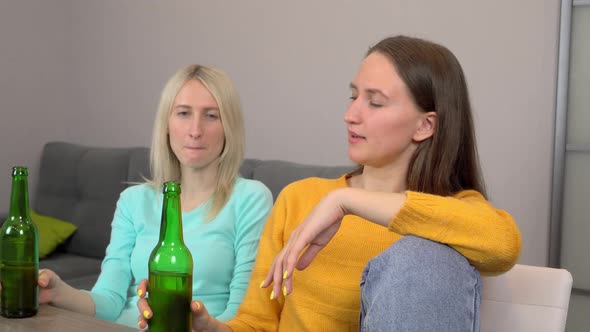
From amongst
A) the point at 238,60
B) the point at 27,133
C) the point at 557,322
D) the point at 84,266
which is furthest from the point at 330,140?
the point at 557,322

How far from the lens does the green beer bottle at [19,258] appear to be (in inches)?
50.0

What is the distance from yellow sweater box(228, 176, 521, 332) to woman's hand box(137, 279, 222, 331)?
0.17 m

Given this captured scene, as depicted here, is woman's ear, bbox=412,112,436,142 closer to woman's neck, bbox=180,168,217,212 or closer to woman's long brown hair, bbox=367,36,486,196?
woman's long brown hair, bbox=367,36,486,196

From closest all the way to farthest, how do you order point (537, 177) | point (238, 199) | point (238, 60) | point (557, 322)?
1. point (557, 322)
2. point (238, 199)
3. point (537, 177)
4. point (238, 60)

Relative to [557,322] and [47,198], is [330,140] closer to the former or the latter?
[47,198]

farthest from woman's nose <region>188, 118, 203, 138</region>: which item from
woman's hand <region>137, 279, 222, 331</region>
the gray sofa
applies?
the gray sofa

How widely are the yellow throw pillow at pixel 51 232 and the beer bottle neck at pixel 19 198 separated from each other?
2.13m

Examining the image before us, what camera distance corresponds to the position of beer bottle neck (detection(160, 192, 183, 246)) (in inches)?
41.7

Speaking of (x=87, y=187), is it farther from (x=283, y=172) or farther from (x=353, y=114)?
(x=353, y=114)

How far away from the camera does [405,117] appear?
139 centimetres

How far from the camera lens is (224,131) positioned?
6.38 ft

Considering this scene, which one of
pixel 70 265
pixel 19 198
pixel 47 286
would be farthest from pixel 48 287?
pixel 70 265

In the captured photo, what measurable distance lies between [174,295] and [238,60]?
8.36ft

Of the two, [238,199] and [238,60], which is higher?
[238,60]
